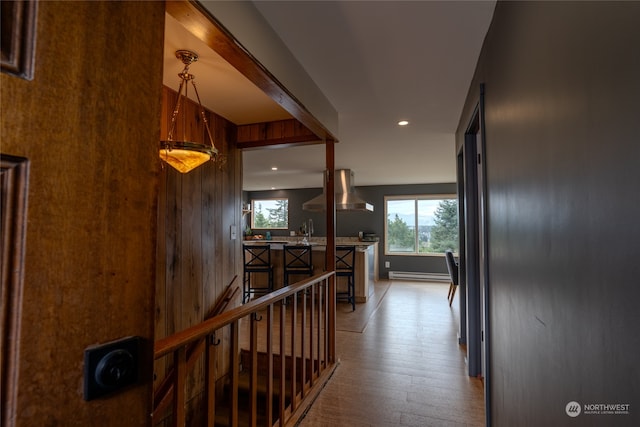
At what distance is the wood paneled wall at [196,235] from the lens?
2170 millimetres

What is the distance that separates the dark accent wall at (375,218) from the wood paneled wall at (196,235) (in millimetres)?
4746

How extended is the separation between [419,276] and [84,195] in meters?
7.08

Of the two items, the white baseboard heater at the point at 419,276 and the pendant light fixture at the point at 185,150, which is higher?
the pendant light fixture at the point at 185,150

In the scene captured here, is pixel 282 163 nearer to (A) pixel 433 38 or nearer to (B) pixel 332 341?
(B) pixel 332 341

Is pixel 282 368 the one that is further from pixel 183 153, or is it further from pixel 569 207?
pixel 569 207

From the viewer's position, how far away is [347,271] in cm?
488

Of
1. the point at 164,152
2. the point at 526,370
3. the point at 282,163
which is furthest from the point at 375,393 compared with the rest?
the point at 282,163

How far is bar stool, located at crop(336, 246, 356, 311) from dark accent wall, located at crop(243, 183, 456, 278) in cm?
245

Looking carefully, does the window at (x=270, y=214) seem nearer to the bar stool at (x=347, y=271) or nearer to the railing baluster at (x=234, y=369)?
the bar stool at (x=347, y=271)

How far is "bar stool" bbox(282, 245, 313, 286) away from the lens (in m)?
4.77

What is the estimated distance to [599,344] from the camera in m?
0.64

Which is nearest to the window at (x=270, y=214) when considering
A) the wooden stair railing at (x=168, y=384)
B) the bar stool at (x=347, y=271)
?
the bar stool at (x=347, y=271)

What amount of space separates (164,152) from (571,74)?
182 centimetres

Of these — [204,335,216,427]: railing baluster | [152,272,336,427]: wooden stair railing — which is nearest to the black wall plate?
[152,272,336,427]: wooden stair railing
